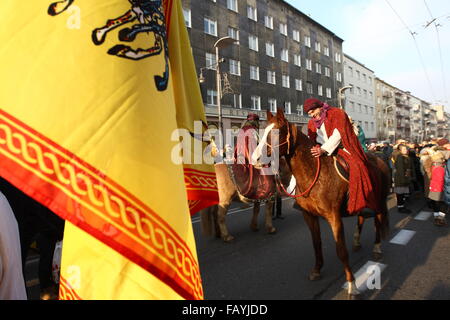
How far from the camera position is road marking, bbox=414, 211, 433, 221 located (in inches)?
284

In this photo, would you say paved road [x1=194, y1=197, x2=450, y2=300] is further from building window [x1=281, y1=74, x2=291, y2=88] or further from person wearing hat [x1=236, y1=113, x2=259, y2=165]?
building window [x1=281, y1=74, x2=291, y2=88]

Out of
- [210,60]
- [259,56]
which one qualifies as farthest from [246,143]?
[259,56]

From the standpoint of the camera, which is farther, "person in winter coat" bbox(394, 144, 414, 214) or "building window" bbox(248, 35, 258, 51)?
"building window" bbox(248, 35, 258, 51)

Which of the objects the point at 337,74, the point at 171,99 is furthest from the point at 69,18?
the point at 337,74

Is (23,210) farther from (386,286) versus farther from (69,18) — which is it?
(386,286)

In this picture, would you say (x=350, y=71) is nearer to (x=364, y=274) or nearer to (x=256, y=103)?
(x=256, y=103)

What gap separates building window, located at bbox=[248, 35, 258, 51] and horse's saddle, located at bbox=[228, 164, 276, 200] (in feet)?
74.1

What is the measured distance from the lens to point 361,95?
4706 centimetres

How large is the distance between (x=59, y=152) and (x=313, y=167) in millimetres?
3317

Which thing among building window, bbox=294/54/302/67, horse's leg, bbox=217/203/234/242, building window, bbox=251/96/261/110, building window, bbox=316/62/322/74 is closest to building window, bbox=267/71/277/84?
building window, bbox=251/96/261/110

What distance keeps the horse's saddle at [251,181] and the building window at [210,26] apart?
19.1 meters

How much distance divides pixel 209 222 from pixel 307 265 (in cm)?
213

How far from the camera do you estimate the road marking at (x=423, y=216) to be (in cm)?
722

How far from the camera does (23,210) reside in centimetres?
223
